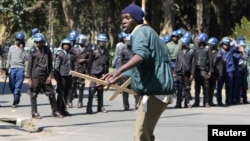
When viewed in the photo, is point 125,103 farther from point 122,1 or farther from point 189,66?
point 122,1

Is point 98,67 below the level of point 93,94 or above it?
above

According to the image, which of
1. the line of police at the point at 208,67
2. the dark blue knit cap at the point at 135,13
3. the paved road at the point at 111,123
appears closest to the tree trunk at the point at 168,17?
the line of police at the point at 208,67

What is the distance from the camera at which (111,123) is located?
555 inches

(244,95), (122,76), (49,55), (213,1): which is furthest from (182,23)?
(122,76)

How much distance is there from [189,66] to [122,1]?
110 feet

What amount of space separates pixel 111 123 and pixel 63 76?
6.75 ft

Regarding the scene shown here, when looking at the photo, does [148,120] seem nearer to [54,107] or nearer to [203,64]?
[54,107]

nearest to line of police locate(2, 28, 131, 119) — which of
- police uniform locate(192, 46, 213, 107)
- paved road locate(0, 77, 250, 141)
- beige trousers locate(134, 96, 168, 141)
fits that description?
paved road locate(0, 77, 250, 141)

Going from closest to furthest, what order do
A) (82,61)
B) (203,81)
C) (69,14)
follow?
(82,61), (203,81), (69,14)

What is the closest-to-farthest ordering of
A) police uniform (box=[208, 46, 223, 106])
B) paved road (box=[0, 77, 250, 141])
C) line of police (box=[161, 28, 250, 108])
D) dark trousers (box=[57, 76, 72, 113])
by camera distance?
paved road (box=[0, 77, 250, 141]), dark trousers (box=[57, 76, 72, 113]), line of police (box=[161, 28, 250, 108]), police uniform (box=[208, 46, 223, 106])

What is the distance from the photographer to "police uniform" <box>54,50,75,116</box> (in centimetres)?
1530

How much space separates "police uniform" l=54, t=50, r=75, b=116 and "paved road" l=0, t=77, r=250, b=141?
0.39 metres

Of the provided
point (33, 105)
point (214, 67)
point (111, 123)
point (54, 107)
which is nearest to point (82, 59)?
point (54, 107)

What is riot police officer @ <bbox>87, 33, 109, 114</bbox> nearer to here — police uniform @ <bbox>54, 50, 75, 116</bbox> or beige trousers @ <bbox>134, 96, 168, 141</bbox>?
police uniform @ <bbox>54, 50, 75, 116</bbox>
